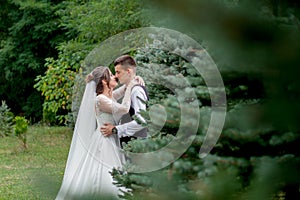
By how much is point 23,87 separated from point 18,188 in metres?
14.1

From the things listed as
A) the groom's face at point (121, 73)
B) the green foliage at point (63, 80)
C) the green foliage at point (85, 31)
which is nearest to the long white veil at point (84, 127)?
the groom's face at point (121, 73)

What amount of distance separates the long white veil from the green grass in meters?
0.24

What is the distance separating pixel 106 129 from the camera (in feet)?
20.8

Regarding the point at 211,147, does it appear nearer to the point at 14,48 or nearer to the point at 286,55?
the point at 286,55

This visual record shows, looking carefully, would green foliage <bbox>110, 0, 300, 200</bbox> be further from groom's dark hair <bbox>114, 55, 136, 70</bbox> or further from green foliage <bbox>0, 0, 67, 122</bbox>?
green foliage <bbox>0, 0, 67, 122</bbox>

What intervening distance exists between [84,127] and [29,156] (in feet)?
22.2

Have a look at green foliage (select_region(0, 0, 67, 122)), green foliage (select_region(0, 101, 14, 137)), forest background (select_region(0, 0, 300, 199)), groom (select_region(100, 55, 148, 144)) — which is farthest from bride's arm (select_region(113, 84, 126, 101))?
green foliage (select_region(0, 0, 67, 122))

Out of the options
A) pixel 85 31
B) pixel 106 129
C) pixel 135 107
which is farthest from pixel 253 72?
pixel 85 31

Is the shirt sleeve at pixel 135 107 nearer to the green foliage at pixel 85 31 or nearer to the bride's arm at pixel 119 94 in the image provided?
the bride's arm at pixel 119 94

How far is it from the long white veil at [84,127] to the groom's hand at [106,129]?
16 cm

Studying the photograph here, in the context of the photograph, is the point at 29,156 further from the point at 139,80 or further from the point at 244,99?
the point at 244,99

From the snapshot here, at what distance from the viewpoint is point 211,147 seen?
5.14 ft

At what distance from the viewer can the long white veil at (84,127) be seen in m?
6.45

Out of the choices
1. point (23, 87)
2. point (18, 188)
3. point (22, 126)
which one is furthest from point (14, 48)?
point (18, 188)
